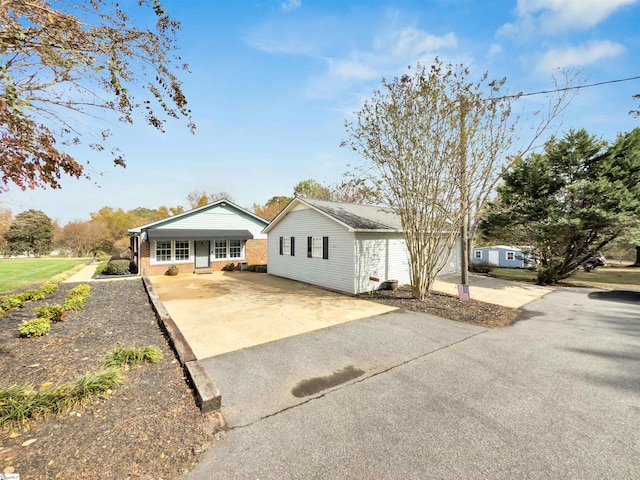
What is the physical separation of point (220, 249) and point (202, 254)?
1.21 metres

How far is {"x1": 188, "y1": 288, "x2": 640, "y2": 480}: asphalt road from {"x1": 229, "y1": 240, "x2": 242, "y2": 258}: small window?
1425cm

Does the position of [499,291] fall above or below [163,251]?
below

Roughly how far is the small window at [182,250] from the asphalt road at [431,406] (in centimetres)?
1399

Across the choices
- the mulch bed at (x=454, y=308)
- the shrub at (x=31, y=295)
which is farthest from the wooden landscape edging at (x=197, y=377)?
the mulch bed at (x=454, y=308)

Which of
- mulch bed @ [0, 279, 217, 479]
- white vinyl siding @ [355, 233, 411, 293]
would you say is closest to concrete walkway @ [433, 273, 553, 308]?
white vinyl siding @ [355, 233, 411, 293]

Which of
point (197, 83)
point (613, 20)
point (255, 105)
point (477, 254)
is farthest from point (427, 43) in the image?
point (477, 254)

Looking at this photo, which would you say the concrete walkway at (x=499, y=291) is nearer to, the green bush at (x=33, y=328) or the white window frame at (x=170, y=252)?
the green bush at (x=33, y=328)

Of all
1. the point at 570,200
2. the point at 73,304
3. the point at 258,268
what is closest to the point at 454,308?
the point at 570,200

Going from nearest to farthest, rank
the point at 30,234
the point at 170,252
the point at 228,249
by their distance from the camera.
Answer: the point at 170,252
the point at 228,249
the point at 30,234

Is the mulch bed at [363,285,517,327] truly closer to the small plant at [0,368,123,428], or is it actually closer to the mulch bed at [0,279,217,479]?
the mulch bed at [0,279,217,479]

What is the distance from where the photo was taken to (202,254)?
18016 mm

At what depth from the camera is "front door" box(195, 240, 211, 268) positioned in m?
17.8

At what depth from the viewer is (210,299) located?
32.6ft

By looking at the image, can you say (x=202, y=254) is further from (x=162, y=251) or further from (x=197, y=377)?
(x=197, y=377)
